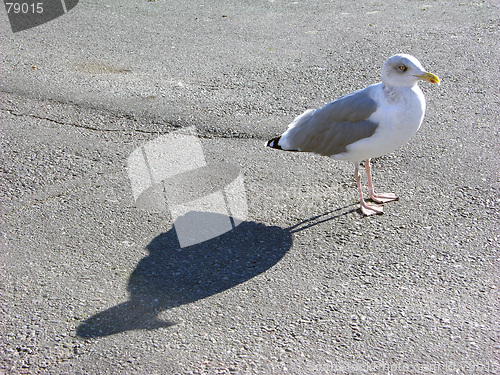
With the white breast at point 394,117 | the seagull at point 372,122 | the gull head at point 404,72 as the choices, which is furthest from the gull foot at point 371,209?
the gull head at point 404,72

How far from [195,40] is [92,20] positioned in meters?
1.92

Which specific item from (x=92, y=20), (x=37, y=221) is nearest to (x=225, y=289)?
(x=37, y=221)

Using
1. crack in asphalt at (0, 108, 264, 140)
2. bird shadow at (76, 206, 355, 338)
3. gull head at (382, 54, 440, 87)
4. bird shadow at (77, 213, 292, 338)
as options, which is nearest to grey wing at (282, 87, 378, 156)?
gull head at (382, 54, 440, 87)

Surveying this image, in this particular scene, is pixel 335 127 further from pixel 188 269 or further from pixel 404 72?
pixel 188 269

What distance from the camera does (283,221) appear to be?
4.73 m

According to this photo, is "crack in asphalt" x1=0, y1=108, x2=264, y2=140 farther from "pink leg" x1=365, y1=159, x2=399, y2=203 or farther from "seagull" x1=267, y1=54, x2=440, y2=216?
"pink leg" x1=365, y1=159, x2=399, y2=203

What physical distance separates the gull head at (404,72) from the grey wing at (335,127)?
0.73 feet

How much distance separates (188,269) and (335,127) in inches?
62.2

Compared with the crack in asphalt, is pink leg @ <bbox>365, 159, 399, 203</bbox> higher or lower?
lower

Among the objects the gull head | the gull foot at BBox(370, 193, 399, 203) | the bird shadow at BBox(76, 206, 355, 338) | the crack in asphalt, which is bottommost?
the gull foot at BBox(370, 193, 399, 203)

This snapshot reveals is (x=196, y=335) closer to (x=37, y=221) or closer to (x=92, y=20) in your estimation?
(x=37, y=221)

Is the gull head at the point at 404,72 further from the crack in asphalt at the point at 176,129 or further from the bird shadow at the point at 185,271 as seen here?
the crack in asphalt at the point at 176,129

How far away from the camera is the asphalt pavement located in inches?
140

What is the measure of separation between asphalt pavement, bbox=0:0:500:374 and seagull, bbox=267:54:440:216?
A: 41 centimetres
